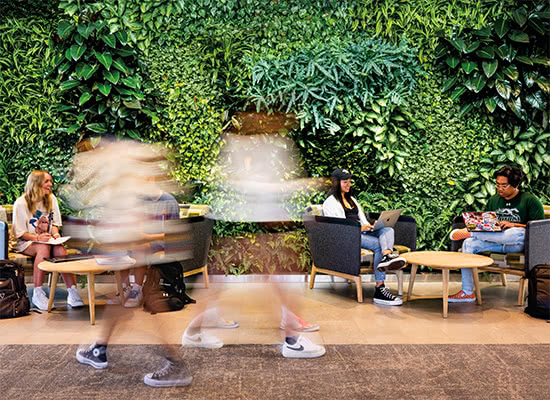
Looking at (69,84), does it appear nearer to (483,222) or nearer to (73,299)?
(73,299)

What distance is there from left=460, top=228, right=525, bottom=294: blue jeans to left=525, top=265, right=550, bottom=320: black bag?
15.5 inches

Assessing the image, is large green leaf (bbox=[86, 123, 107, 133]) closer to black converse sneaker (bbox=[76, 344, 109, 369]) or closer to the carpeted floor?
the carpeted floor

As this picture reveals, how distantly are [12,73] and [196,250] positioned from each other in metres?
3.24

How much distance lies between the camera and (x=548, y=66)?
6.54 meters

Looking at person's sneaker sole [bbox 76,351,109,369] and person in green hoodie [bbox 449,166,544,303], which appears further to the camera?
person in green hoodie [bbox 449,166,544,303]

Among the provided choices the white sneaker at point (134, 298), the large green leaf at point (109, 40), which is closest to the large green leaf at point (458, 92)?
the large green leaf at point (109, 40)

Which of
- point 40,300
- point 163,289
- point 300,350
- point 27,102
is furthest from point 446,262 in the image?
point 27,102

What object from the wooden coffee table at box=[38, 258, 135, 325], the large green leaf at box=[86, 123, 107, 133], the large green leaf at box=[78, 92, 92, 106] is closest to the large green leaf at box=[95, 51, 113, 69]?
the large green leaf at box=[78, 92, 92, 106]

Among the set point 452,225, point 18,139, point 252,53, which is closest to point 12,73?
point 18,139

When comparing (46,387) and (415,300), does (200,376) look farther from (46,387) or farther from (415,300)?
(415,300)

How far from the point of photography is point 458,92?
6.62 metres

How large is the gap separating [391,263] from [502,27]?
10.6ft

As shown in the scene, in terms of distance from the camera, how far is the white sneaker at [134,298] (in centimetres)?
534

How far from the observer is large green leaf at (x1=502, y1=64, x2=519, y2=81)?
6421 mm
